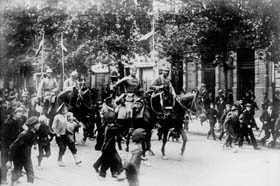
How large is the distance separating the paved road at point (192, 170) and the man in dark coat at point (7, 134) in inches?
19.8

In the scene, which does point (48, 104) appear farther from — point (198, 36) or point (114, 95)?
point (198, 36)

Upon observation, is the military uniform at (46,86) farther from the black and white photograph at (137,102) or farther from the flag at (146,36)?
the flag at (146,36)

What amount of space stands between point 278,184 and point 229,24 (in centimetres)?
1262

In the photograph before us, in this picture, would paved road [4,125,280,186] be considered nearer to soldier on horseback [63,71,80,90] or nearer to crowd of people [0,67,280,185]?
crowd of people [0,67,280,185]

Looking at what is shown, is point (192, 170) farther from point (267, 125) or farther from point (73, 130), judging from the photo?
point (267, 125)

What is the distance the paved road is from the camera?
33.7ft

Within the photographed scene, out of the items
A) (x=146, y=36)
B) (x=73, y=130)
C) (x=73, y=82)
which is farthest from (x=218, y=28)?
(x=73, y=130)

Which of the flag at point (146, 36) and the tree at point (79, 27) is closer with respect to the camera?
the tree at point (79, 27)

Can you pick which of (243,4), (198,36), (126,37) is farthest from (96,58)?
(243,4)

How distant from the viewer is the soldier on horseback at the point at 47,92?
16.8 m

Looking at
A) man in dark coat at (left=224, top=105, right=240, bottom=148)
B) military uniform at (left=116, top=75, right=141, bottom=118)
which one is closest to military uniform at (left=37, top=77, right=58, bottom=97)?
military uniform at (left=116, top=75, right=141, bottom=118)

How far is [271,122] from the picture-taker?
17094mm

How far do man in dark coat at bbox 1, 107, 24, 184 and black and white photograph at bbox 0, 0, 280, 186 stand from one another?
0.02 metres

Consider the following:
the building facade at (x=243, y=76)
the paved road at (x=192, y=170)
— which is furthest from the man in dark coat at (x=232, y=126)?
the building facade at (x=243, y=76)
